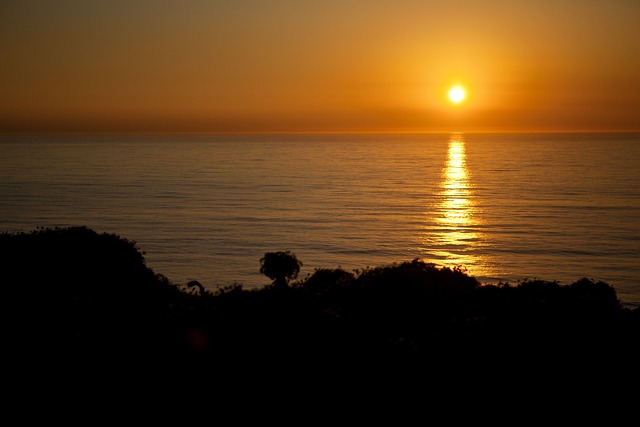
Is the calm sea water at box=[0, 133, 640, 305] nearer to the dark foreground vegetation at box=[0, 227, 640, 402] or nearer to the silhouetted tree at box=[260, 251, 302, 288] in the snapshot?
the silhouetted tree at box=[260, 251, 302, 288]

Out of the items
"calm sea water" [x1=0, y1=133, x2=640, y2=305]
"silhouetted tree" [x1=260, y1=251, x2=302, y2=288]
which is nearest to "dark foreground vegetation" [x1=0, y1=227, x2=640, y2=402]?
"silhouetted tree" [x1=260, y1=251, x2=302, y2=288]

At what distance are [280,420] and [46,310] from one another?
22.2 feet

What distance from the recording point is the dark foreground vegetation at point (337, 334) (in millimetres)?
13070

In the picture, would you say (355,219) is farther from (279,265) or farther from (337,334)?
(337,334)

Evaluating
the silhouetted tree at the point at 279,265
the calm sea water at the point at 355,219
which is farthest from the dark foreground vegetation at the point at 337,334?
the calm sea water at the point at 355,219

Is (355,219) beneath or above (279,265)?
beneath

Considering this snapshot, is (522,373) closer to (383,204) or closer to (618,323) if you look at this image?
(618,323)

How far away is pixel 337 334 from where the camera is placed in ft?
47.6

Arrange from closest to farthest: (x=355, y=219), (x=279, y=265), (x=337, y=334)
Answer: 1. (x=337, y=334)
2. (x=279, y=265)
3. (x=355, y=219)

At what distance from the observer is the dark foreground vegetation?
42.9 ft

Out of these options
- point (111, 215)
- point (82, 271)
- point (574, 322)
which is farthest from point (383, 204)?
point (574, 322)

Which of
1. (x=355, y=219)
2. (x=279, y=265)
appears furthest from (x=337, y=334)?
(x=355, y=219)

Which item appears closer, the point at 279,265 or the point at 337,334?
the point at 337,334

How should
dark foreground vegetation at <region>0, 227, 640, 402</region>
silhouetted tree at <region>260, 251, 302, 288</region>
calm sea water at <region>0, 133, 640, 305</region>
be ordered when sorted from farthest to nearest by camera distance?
calm sea water at <region>0, 133, 640, 305</region> < silhouetted tree at <region>260, 251, 302, 288</region> < dark foreground vegetation at <region>0, 227, 640, 402</region>
